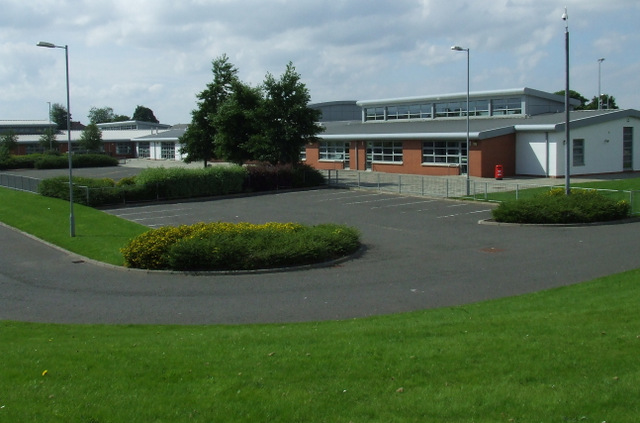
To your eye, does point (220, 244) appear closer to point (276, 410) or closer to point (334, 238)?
point (334, 238)

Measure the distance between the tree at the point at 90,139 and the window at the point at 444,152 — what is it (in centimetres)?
5789

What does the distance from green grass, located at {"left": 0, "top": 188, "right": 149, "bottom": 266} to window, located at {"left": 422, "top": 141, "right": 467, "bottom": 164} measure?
78.7ft

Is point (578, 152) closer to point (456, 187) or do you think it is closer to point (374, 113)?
point (456, 187)

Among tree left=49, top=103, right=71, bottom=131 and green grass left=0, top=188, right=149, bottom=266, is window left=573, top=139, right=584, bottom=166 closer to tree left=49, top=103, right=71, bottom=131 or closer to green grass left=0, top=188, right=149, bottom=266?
green grass left=0, top=188, right=149, bottom=266

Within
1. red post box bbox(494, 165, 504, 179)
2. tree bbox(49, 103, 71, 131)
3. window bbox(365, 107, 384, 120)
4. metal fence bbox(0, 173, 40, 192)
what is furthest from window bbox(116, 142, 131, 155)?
red post box bbox(494, 165, 504, 179)

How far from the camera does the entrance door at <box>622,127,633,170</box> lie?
45969mm

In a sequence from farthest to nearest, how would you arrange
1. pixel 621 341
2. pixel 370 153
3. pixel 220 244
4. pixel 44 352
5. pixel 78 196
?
pixel 370 153 < pixel 78 196 < pixel 220 244 < pixel 44 352 < pixel 621 341

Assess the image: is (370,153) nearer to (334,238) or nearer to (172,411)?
(334,238)

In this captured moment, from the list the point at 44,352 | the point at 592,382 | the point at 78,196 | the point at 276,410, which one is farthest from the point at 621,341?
the point at 78,196

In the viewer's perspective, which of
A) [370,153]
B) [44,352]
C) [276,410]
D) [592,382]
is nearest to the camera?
[276,410]

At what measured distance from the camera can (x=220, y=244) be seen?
18.8 metres

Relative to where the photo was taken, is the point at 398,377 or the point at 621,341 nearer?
the point at 398,377

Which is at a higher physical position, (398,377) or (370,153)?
(370,153)

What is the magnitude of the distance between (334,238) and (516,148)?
2817 centimetres
